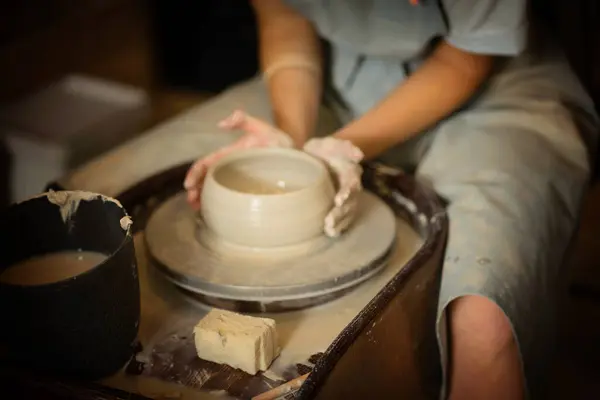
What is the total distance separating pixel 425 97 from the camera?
1.24 meters

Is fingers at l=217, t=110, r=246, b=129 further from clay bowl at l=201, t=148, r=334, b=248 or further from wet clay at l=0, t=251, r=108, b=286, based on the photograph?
wet clay at l=0, t=251, r=108, b=286

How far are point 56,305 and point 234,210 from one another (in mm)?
289

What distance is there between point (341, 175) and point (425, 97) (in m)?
0.28

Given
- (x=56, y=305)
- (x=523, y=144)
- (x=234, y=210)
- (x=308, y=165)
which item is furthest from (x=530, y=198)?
(x=56, y=305)

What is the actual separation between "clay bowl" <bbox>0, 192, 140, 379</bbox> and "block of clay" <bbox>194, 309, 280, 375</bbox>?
8 centimetres

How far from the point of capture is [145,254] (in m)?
1.05

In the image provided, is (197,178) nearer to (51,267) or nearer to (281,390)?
(51,267)

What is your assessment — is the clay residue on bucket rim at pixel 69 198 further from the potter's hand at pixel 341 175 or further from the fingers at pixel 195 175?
the potter's hand at pixel 341 175

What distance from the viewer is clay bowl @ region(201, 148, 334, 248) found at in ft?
3.12

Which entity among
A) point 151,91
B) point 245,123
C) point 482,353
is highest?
point 245,123

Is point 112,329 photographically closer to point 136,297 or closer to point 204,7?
point 136,297

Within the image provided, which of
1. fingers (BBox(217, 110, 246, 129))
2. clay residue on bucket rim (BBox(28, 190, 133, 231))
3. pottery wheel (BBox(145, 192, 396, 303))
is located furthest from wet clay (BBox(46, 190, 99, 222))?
fingers (BBox(217, 110, 246, 129))

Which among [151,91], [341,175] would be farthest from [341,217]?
[151,91]

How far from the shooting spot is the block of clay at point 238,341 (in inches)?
32.4
